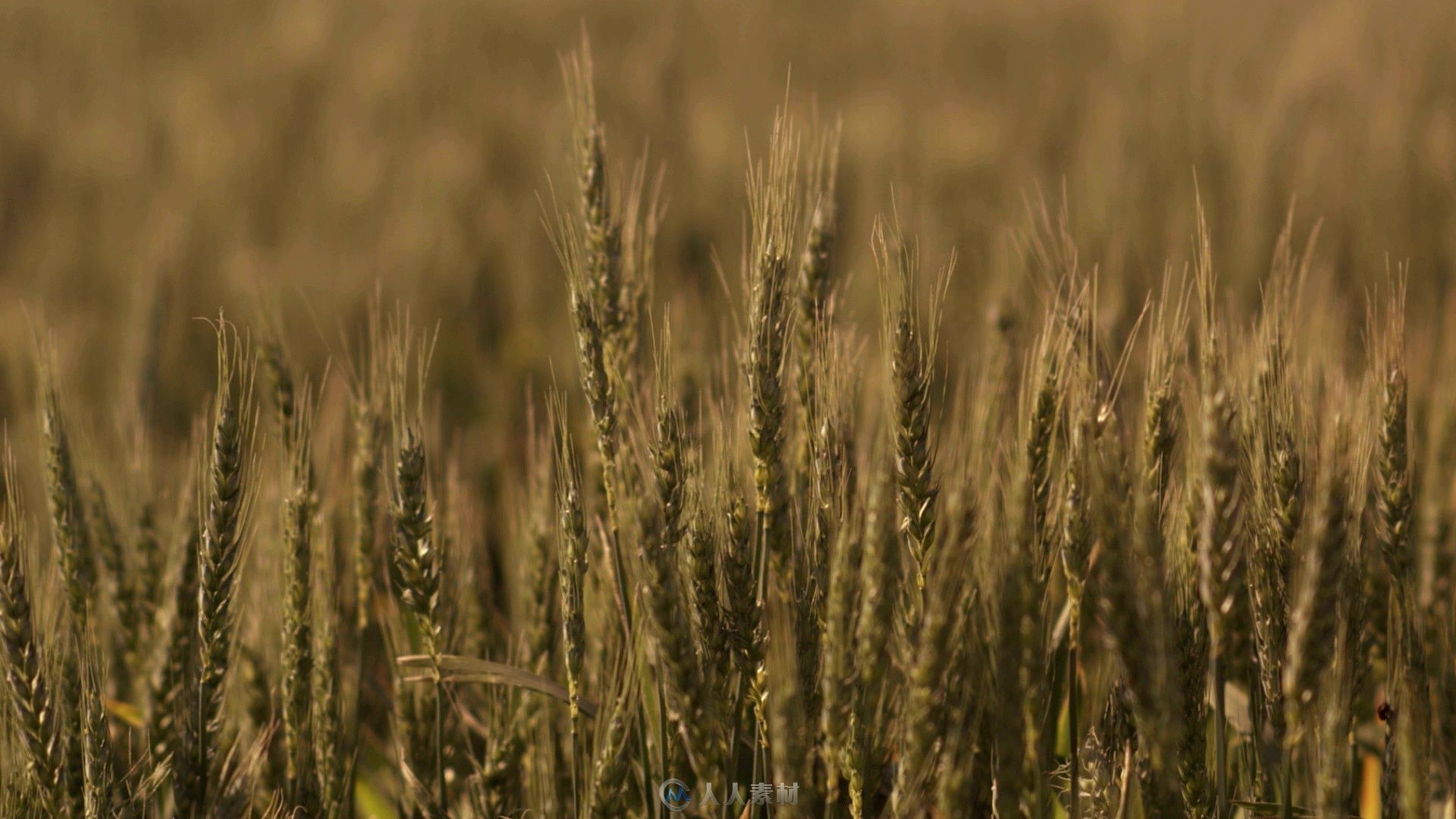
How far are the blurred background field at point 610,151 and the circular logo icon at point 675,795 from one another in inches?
33.3

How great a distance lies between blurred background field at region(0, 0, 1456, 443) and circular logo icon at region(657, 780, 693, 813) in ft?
2.77

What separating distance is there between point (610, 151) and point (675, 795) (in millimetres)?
3031

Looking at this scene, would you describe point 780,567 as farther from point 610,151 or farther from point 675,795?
point 610,151

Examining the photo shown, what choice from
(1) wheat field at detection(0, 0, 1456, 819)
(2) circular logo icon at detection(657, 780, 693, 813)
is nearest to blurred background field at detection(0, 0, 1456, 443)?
(1) wheat field at detection(0, 0, 1456, 819)

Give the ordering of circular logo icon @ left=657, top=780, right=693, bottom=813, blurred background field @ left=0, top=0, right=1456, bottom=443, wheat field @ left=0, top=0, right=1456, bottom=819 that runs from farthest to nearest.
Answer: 1. blurred background field @ left=0, top=0, right=1456, bottom=443
2. circular logo icon @ left=657, top=780, right=693, bottom=813
3. wheat field @ left=0, top=0, right=1456, bottom=819

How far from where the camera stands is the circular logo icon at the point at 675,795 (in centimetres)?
106

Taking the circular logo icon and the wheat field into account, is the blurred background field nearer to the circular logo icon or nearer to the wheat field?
the wheat field

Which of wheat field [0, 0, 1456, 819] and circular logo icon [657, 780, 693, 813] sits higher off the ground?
wheat field [0, 0, 1456, 819]

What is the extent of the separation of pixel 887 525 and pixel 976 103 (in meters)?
4.86

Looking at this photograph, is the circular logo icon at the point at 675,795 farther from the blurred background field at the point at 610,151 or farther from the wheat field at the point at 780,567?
the blurred background field at the point at 610,151

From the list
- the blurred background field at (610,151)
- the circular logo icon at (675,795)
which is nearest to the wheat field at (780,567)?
the circular logo icon at (675,795)

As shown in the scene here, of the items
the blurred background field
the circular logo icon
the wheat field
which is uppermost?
the blurred background field

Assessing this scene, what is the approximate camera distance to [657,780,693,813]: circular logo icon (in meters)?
1.06

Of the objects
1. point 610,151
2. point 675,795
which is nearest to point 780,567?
point 675,795
